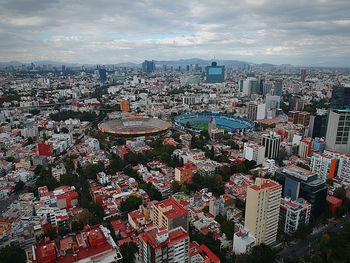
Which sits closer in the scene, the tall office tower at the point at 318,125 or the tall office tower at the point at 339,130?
the tall office tower at the point at 339,130

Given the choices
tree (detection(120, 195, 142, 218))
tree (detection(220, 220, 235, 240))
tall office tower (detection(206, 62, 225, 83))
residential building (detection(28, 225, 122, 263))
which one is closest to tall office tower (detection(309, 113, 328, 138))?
tree (detection(220, 220, 235, 240))

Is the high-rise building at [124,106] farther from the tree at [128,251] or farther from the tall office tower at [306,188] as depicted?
the tree at [128,251]

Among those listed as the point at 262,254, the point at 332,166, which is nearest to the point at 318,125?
the point at 332,166

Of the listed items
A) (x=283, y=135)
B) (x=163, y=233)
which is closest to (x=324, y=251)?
(x=163, y=233)

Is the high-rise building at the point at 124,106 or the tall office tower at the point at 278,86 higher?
the tall office tower at the point at 278,86

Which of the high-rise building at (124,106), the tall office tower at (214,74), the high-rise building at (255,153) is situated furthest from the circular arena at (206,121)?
the tall office tower at (214,74)

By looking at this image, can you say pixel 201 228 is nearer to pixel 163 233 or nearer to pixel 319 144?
pixel 163 233
